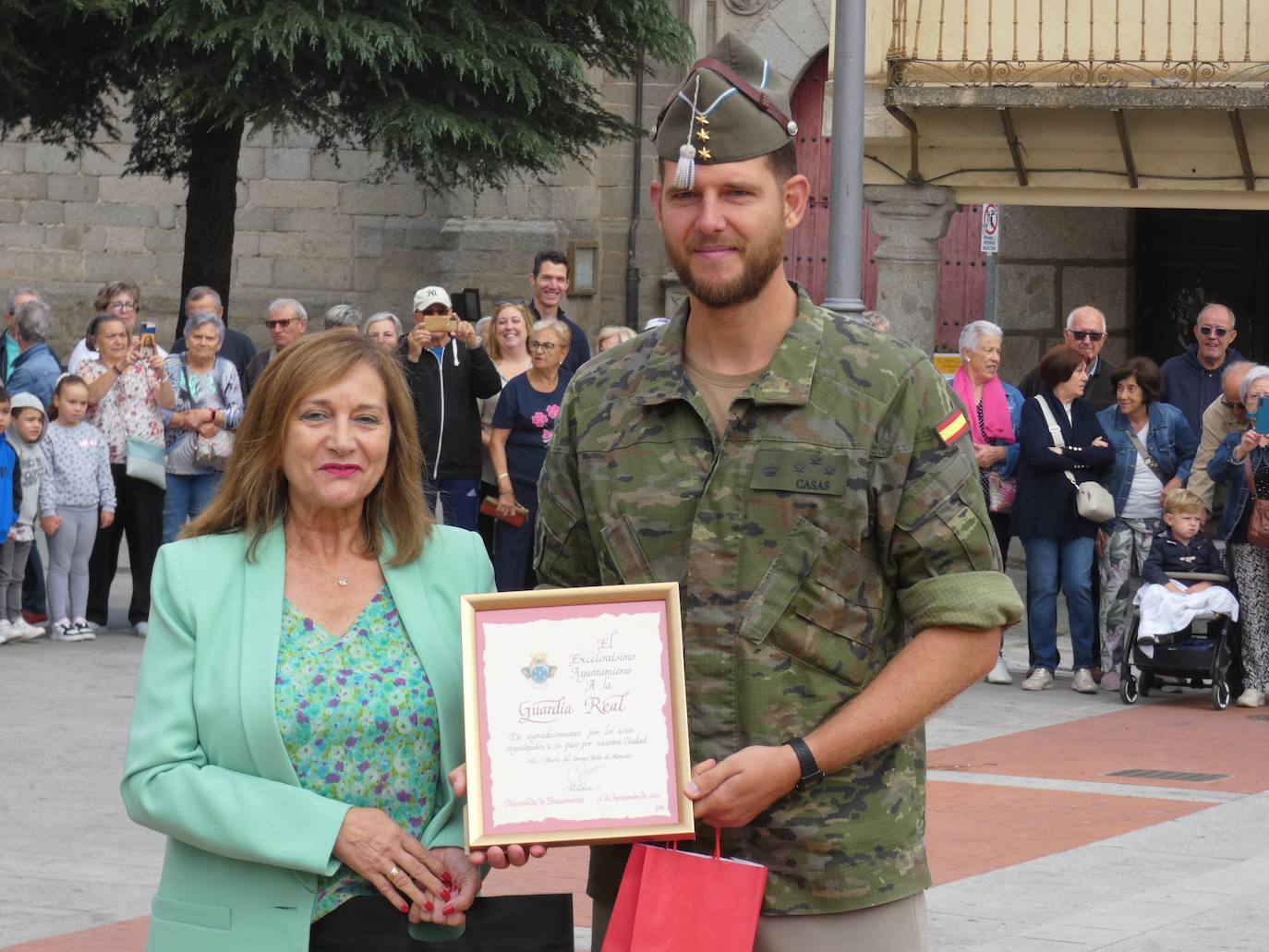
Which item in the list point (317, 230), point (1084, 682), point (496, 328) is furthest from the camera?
point (317, 230)

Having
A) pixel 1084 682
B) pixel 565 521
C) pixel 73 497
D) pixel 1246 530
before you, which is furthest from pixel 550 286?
pixel 565 521

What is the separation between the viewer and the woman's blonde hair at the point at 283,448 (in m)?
3.59

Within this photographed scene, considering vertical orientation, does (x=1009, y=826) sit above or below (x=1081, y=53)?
below

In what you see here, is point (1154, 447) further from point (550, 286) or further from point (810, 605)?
point (810, 605)

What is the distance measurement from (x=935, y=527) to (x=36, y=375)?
39.2 feet

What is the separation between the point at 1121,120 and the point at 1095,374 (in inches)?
108

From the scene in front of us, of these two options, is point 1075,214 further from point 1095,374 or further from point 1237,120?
point 1095,374

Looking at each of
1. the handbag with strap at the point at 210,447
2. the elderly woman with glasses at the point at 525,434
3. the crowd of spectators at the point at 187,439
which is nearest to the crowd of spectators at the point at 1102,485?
the elderly woman with glasses at the point at 525,434

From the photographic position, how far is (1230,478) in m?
12.0

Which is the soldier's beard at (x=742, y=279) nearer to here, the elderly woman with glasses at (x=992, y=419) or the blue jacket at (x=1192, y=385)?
the elderly woman with glasses at (x=992, y=419)

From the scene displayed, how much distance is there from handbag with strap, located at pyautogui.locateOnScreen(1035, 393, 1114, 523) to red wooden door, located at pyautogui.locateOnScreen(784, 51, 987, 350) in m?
9.62

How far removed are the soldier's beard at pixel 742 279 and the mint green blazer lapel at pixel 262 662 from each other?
87 centimetres

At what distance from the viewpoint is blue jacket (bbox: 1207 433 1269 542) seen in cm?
1184
